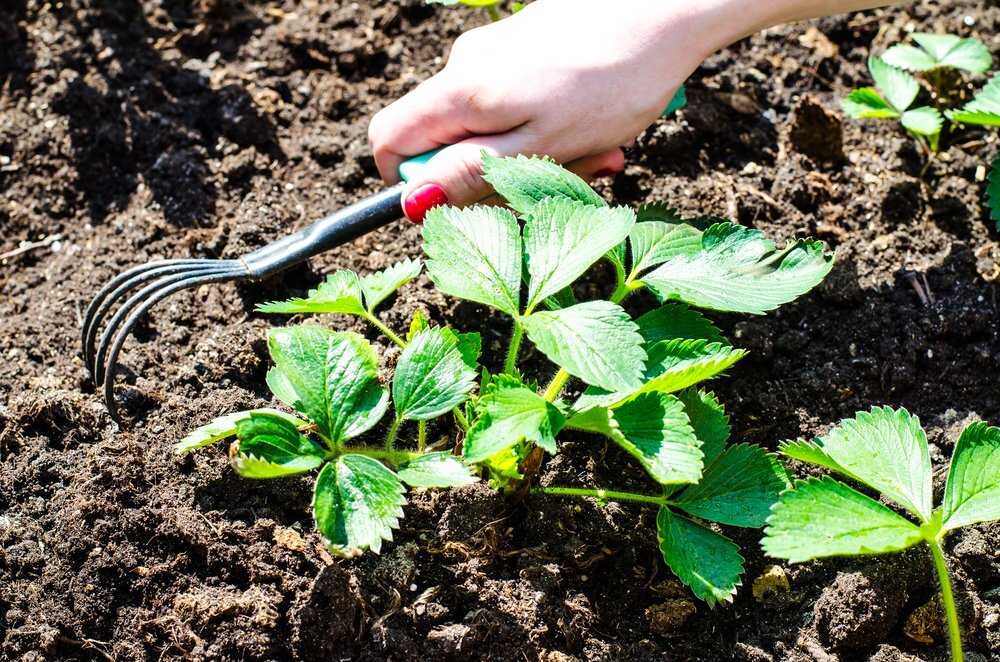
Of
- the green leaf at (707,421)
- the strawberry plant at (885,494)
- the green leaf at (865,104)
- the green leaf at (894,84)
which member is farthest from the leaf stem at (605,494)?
the green leaf at (894,84)

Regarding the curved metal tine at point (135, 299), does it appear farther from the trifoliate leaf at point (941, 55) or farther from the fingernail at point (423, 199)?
the trifoliate leaf at point (941, 55)

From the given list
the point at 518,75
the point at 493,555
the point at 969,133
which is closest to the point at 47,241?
the point at 518,75

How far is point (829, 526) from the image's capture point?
125cm

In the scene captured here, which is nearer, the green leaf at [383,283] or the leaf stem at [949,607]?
the leaf stem at [949,607]

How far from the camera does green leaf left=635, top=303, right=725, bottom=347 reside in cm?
147

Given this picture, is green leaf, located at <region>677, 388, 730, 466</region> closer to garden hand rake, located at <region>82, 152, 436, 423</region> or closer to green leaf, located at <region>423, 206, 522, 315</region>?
green leaf, located at <region>423, 206, 522, 315</region>

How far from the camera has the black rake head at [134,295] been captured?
1696mm

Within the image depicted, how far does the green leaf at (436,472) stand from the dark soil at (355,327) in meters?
0.23

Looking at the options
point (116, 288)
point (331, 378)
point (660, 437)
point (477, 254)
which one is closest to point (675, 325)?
point (660, 437)

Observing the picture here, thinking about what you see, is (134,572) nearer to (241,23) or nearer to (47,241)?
(47,241)

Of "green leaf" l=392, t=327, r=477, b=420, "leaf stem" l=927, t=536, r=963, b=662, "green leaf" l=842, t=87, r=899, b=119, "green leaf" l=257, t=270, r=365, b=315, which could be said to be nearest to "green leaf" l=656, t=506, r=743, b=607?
"leaf stem" l=927, t=536, r=963, b=662

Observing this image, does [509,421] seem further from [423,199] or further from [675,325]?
[423,199]

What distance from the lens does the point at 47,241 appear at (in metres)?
2.10

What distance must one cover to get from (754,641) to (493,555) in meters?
0.47
